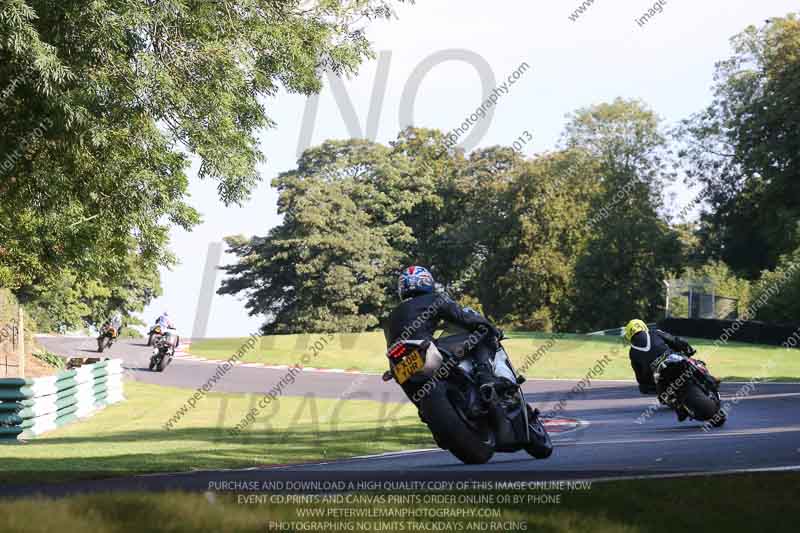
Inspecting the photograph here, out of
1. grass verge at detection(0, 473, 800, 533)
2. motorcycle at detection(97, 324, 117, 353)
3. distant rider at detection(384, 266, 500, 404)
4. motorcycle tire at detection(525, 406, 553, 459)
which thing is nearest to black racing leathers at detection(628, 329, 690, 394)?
motorcycle tire at detection(525, 406, 553, 459)

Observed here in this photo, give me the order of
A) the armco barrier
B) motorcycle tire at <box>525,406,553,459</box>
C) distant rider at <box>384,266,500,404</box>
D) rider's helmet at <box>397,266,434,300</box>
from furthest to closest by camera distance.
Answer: the armco barrier → motorcycle tire at <box>525,406,553,459</box> → rider's helmet at <box>397,266,434,300</box> → distant rider at <box>384,266,500,404</box>

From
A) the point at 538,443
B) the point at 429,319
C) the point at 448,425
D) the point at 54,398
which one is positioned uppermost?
the point at 429,319

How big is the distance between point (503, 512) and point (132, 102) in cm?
1040

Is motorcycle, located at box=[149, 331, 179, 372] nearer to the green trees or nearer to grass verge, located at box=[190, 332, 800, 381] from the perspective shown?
grass verge, located at box=[190, 332, 800, 381]

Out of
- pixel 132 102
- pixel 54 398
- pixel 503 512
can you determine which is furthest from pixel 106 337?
pixel 503 512

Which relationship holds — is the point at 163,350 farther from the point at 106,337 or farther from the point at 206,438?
the point at 206,438

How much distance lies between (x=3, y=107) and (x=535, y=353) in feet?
108

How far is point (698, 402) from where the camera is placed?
50.4 ft

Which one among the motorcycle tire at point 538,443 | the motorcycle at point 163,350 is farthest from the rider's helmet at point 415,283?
the motorcycle at point 163,350

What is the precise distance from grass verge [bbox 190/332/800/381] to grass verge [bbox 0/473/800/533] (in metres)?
28.2

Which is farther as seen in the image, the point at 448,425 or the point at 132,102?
the point at 132,102

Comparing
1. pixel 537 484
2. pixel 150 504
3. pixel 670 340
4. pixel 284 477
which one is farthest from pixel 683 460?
pixel 150 504

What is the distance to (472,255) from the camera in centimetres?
7162

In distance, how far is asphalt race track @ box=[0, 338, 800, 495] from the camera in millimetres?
9641
